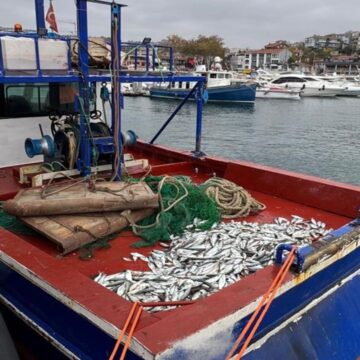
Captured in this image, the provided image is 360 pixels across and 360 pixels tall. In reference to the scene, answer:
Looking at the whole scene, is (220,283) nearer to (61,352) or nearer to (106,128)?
(61,352)

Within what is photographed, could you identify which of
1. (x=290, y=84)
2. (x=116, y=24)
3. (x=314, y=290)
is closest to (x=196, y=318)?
(x=314, y=290)

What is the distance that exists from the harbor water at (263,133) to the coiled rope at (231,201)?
118 inches

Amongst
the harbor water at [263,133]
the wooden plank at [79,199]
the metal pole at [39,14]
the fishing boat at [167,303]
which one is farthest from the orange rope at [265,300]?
the metal pole at [39,14]

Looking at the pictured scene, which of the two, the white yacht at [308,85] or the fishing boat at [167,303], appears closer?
the fishing boat at [167,303]

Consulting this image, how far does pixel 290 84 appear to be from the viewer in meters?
56.6

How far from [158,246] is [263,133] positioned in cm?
2310

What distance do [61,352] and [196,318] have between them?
1.20 m

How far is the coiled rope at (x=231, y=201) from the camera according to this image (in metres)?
5.07

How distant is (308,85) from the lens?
56500 mm

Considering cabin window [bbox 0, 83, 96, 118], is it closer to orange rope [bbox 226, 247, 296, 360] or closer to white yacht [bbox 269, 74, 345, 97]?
orange rope [bbox 226, 247, 296, 360]

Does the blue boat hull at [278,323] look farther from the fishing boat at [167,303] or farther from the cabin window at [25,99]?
the cabin window at [25,99]

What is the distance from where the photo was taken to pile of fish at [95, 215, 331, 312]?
3.35 m

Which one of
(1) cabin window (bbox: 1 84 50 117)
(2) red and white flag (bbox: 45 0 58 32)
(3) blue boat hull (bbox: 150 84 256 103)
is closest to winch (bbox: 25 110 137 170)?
(1) cabin window (bbox: 1 84 50 117)

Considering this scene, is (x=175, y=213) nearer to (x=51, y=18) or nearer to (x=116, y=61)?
(x=116, y=61)
